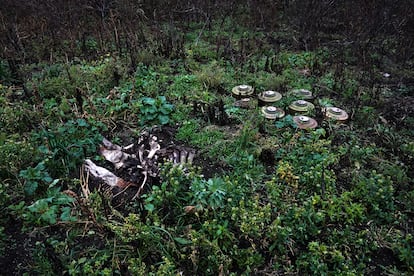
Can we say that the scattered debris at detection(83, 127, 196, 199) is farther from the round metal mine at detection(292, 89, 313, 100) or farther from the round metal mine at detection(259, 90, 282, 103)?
the round metal mine at detection(292, 89, 313, 100)

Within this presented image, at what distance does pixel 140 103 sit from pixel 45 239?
216 cm

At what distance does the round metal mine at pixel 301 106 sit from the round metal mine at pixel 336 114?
0.22m

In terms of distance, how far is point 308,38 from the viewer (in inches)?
262

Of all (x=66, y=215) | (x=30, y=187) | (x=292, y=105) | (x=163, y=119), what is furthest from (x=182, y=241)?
(x=292, y=105)

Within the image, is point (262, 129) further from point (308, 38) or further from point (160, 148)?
point (308, 38)

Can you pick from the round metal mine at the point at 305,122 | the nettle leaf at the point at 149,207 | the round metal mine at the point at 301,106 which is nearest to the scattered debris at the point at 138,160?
the nettle leaf at the point at 149,207

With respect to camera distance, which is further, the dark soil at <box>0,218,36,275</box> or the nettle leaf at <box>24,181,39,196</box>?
the nettle leaf at <box>24,181,39,196</box>

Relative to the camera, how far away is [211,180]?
3.12 metres

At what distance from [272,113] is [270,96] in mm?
440

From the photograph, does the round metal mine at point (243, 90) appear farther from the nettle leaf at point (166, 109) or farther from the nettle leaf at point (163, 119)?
the nettle leaf at point (163, 119)

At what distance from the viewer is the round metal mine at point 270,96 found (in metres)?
4.64

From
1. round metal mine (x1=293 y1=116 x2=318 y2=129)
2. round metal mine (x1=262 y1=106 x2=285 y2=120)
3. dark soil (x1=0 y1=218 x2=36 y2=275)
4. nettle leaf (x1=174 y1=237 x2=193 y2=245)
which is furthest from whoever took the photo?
round metal mine (x1=262 y1=106 x2=285 y2=120)

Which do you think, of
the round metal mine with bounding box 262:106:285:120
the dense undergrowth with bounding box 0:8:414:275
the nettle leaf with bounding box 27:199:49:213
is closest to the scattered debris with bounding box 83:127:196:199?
the dense undergrowth with bounding box 0:8:414:275

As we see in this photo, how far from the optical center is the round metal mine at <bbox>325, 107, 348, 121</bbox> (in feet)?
14.2
